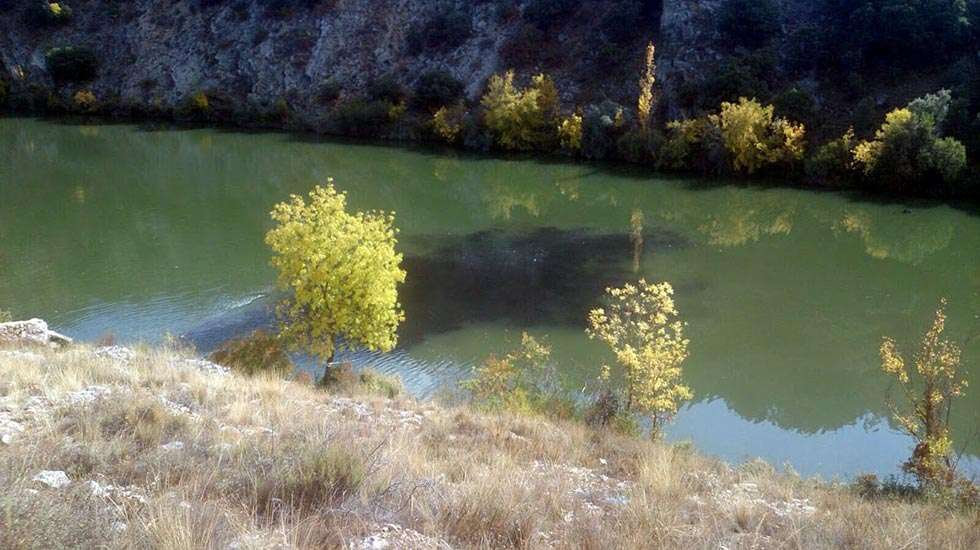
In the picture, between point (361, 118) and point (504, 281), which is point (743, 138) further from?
point (361, 118)

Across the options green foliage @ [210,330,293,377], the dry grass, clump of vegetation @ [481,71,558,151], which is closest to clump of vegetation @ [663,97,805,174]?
clump of vegetation @ [481,71,558,151]

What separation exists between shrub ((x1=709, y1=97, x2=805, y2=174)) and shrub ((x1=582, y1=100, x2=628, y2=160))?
20.4ft

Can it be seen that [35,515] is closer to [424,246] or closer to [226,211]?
[424,246]

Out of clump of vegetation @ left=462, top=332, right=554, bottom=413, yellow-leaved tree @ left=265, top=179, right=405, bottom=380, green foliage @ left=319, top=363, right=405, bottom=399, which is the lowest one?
green foliage @ left=319, top=363, right=405, bottom=399

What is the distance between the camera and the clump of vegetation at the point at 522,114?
43250 millimetres

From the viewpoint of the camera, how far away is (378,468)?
598 centimetres

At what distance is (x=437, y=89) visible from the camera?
157ft

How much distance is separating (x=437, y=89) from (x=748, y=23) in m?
18.1

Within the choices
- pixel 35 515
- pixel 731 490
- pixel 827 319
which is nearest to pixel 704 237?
pixel 827 319

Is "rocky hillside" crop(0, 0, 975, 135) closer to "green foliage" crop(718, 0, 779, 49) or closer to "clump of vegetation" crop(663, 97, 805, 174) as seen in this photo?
"green foliage" crop(718, 0, 779, 49)

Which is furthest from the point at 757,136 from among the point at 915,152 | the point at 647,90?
the point at 647,90

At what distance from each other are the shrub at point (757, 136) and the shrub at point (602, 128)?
20.4 feet

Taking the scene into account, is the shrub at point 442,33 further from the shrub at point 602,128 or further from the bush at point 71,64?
the bush at point 71,64

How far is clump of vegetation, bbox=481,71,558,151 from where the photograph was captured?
1703 inches
